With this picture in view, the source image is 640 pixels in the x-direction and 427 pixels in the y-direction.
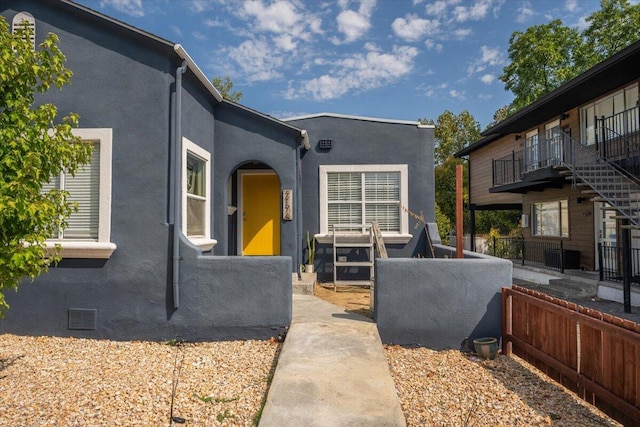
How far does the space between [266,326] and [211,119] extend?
13.9ft

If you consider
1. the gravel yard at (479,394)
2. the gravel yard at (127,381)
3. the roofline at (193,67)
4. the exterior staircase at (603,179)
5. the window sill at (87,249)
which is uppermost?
the roofline at (193,67)

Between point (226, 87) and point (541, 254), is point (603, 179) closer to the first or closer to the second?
point (541, 254)

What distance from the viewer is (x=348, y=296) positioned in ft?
25.2

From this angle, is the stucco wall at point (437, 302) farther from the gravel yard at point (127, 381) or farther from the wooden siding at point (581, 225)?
the wooden siding at point (581, 225)

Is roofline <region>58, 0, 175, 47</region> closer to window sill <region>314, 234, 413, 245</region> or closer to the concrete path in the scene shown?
the concrete path

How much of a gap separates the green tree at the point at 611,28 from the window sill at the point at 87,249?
86.2 ft

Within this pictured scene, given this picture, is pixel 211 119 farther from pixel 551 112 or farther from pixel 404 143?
pixel 551 112

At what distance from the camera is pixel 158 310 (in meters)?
5.47

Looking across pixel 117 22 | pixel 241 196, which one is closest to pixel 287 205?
pixel 241 196

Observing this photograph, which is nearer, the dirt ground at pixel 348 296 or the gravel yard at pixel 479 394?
the gravel yard at pixel 479 394

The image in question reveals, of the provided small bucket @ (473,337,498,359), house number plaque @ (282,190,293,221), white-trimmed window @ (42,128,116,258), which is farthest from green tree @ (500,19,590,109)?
white-trimmed window @ (42,128,116,258)

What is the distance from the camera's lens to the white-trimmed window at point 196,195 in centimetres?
607

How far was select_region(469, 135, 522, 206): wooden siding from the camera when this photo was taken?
17438 millimetres

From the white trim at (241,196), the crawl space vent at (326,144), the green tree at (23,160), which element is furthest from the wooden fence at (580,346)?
the white trim at (241,196)
